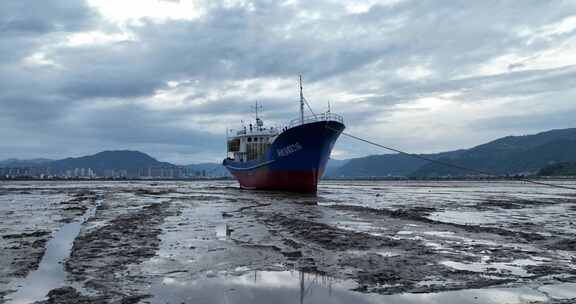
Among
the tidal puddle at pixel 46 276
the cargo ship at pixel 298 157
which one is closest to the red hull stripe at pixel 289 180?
the cargo ship at pixel 298 157

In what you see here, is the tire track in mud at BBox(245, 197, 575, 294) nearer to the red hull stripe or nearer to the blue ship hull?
the blue ship hull

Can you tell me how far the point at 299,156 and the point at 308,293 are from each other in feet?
89.5

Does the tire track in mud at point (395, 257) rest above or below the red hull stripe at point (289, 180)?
below

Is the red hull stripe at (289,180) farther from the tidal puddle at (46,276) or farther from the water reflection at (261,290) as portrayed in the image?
the water reflection at (261,290)

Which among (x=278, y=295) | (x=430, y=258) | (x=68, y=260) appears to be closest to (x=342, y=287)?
(x=278, y=295)

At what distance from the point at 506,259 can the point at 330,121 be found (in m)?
23.6

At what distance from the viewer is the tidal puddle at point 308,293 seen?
6.44m

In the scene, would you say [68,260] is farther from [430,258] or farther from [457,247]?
[457,247]

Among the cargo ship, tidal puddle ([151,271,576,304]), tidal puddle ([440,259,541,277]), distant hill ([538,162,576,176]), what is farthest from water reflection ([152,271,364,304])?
distant hill ([538,162,576,176])

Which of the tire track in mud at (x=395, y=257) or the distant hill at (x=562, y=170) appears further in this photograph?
the distant hill at (x=562, y=170)

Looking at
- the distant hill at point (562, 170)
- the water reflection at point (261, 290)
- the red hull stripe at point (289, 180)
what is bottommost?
the water reflection at point (261, 290)

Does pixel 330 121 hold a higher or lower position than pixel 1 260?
higher

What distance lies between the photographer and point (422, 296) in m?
6.64

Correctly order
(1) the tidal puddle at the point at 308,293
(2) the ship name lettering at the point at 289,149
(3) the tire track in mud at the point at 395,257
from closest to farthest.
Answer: (1) the tidal puddle at the point at 308,293 < (3) the tire track in mud at the point at 395,257 < (2) the ship name lettering at the point at 289,149
